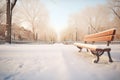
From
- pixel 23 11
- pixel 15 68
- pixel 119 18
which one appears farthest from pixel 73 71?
pixel 23 11

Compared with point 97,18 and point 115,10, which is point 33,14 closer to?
point 97,18

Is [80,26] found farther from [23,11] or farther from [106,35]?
[106,35]

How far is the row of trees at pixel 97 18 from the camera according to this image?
24250 millimetres

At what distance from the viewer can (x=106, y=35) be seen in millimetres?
4938

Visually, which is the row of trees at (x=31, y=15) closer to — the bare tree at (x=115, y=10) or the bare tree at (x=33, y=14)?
the bare tree at (x=33, y=14)

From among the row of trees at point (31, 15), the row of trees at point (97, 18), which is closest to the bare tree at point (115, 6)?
the row of trees at point (97, 18)

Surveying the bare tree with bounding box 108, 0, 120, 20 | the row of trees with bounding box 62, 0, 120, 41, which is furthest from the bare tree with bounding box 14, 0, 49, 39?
the bare tree with bounding box 108, 0, 120, 20

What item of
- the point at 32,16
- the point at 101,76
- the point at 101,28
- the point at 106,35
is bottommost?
the point at 101,76

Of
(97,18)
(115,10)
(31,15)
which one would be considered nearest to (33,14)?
(31,15)

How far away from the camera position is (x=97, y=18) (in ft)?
93.7

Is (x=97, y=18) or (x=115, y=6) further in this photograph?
(x=97, y=18)

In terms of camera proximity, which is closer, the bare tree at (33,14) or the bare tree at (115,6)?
the bare tree at (115,6)

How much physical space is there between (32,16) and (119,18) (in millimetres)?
13198

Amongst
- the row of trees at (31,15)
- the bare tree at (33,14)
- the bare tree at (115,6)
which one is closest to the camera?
the bare tree at (115,6)
